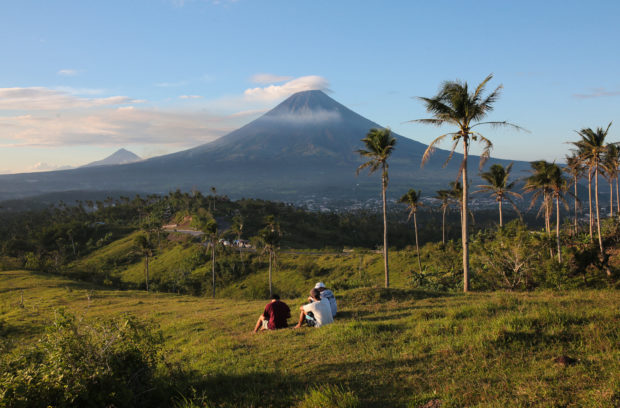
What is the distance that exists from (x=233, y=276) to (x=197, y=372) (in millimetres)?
50546

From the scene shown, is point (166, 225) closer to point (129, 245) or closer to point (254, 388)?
point (129, 245)

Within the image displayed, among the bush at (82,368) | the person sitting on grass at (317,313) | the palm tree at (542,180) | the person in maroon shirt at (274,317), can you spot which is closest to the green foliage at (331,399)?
the bush at (82,368)

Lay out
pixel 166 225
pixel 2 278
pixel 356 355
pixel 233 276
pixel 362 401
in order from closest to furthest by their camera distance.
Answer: pixel 362 401
pixel 356 355
pixel 2 278
pixel 233 276
pixel 166 225

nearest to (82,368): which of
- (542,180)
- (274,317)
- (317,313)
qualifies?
(274,317)

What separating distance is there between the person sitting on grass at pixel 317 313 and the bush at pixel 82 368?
477 cm

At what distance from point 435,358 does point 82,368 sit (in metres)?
5.92

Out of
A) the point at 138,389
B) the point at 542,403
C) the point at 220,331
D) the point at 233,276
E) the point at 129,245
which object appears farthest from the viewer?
the point at 129,245

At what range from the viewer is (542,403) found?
4477 millimetres

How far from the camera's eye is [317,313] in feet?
33.1

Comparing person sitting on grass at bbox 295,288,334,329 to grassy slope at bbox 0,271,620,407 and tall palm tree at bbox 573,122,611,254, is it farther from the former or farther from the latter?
tall palm tree at bbox 573,122,611,254

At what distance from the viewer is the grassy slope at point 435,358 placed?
16.5 ft

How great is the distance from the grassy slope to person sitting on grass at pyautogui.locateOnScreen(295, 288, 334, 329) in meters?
0.56

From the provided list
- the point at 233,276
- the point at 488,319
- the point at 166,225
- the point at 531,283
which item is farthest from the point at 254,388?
the point at 166,225

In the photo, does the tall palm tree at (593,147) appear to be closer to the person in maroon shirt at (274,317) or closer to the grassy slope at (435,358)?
the grassy slope at (435,358)
